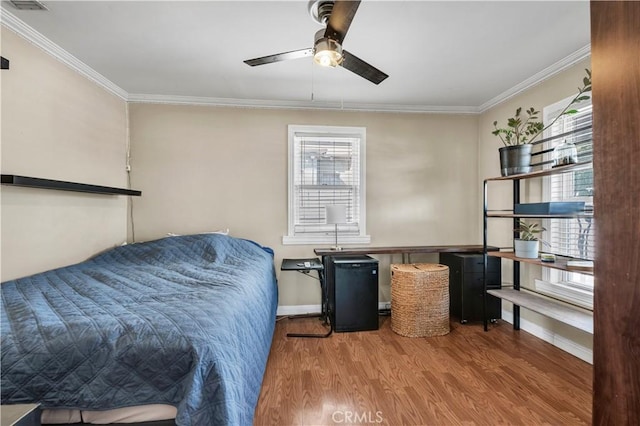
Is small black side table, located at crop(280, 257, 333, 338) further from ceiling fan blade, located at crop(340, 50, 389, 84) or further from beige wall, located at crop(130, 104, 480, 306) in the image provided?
ceiling fan blade, located at crop(340, 50, 389, 84)

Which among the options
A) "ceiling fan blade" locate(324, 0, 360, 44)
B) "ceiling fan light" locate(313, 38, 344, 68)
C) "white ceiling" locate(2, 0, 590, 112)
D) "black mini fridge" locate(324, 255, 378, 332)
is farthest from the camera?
"black mini fridge" locate(324, 255, 378, 332)

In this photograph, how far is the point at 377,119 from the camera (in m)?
3.52

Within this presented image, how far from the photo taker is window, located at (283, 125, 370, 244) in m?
3.39

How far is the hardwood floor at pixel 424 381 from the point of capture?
1701 mm

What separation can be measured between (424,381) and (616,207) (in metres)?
1.87

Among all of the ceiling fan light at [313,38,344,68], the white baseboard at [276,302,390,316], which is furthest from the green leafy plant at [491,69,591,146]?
the white baseboard at [276,302,390,316]

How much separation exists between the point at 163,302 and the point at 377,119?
3.01m

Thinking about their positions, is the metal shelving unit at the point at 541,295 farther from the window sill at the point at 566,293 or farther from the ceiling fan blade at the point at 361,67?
the ceiling fan blade at the point at 361,67

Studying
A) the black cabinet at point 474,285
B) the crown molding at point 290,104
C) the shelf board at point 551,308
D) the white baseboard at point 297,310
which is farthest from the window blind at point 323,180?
the shelf board at point 551,308

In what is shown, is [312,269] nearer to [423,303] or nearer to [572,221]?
[423,303]

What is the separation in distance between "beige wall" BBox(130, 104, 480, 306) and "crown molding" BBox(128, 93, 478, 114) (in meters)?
0.06

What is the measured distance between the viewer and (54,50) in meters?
2.25

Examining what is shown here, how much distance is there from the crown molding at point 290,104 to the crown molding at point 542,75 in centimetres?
34

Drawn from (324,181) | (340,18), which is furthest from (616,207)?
(324,181)
